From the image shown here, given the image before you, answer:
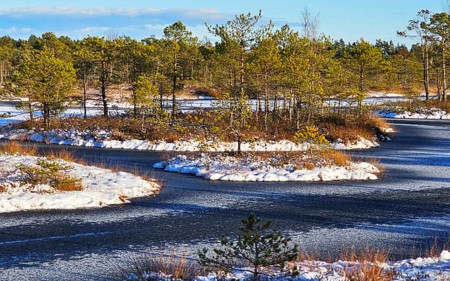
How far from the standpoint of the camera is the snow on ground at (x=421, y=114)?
51312mm

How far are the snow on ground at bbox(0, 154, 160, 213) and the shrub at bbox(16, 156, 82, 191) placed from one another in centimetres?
23

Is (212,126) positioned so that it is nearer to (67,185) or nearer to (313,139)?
(313,139)

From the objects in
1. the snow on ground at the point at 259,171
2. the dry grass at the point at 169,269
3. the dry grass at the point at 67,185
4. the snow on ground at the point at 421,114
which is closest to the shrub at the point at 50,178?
the dry grass at the point at 67,185

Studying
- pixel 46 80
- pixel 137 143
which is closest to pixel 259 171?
pixel 137 143

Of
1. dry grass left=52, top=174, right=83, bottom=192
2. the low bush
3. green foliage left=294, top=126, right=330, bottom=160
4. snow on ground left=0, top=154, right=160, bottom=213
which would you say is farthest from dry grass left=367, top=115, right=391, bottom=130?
dry grass left=52, top=174, right=83, bottom=192

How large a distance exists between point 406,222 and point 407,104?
154 feet

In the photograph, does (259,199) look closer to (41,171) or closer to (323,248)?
(323,248)

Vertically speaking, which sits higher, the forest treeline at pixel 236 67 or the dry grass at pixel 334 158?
the forest treeline at pixel 236 67

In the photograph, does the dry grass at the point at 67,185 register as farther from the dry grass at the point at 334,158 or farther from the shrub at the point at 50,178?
the dry grass at the point at 334,158

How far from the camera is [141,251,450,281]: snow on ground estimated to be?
6.83 metres

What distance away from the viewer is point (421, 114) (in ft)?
174

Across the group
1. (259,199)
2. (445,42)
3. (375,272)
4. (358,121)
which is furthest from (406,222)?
(445,42)

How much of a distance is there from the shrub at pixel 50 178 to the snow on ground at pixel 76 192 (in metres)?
0.23

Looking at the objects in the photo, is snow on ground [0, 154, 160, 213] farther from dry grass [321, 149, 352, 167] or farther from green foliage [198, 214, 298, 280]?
green foliage [198, 214, 298, 280]
